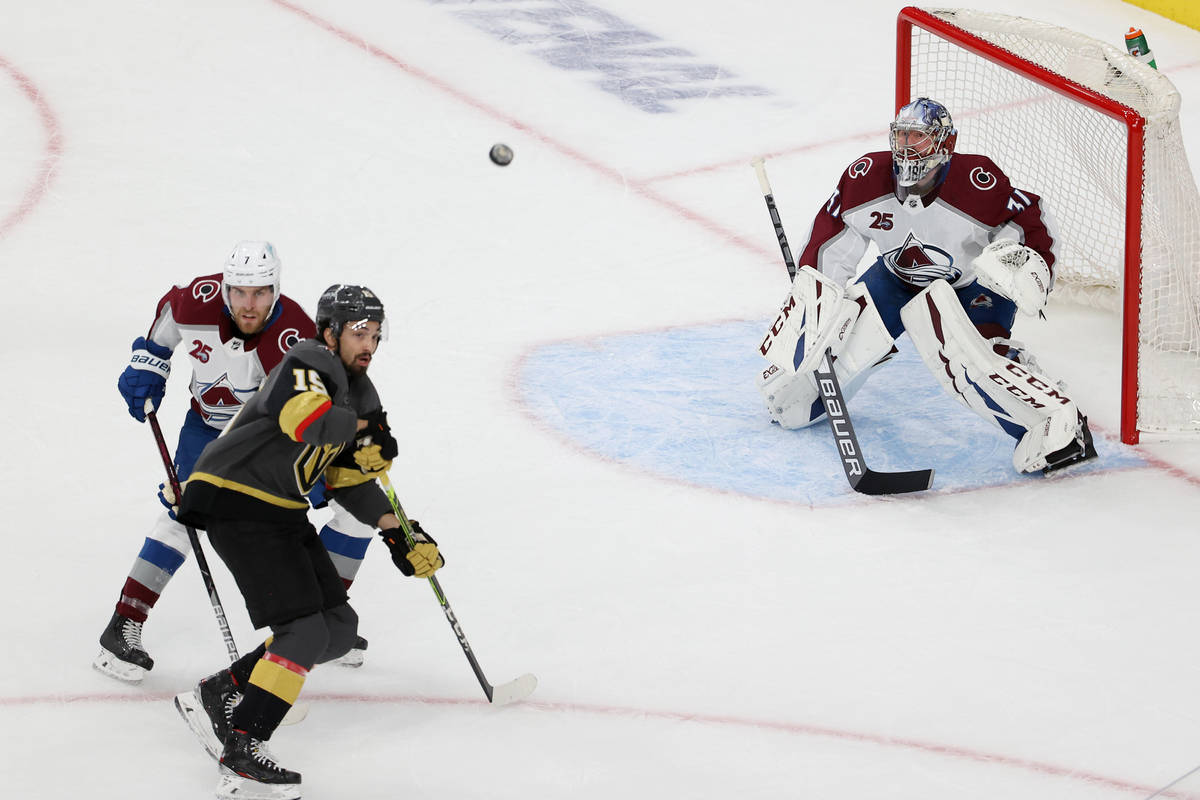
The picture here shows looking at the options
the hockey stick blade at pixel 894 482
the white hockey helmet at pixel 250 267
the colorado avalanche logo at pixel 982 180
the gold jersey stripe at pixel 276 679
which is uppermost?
the colorado avalanche logo at pixel 982 180

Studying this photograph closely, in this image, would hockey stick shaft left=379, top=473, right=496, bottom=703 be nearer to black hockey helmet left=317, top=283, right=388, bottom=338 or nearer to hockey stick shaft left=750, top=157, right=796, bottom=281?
black hockey helmet left=317, top=283, right=388, bottom=338

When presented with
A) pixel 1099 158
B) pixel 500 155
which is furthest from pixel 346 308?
pixel 1099 158

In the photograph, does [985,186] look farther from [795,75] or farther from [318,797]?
[795,75]

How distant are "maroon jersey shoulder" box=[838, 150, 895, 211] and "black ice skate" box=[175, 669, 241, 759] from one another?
2.26 m

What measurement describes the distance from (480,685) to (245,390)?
0.80 m

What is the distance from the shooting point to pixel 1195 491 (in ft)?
15.2

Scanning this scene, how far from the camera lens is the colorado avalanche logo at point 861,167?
4.73 metres

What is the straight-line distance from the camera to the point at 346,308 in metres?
3.20

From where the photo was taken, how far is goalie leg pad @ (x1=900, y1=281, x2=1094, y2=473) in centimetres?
459

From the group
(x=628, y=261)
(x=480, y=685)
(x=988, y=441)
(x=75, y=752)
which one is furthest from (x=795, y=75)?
(x=75, y=752)

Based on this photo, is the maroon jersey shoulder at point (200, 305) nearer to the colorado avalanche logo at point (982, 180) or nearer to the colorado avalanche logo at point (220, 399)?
the colorado avalanche logo at point (220, 399)

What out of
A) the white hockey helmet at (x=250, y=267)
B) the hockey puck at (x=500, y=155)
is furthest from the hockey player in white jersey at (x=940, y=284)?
the white hockey helmet at (x=250, y=267)

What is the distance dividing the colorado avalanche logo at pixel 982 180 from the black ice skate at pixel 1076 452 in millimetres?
665

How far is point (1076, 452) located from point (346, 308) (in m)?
2.29
